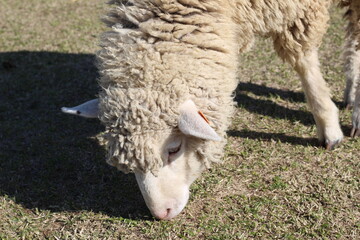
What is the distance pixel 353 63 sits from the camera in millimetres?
4879

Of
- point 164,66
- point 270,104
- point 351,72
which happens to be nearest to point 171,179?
point 164,66

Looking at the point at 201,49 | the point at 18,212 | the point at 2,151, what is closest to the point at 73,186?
the point at 18,212

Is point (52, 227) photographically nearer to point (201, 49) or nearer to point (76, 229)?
point (76, 229)

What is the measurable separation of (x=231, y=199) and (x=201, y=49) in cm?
117

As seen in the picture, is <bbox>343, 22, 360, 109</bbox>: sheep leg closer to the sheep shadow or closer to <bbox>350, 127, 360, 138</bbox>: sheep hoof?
the sheep shadow

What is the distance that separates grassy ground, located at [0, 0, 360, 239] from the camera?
3.41 metres

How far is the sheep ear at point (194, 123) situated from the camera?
9.71 ft

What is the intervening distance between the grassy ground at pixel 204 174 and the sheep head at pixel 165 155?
0.83ft

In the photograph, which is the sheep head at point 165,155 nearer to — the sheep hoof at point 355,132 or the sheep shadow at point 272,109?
the sheep shadow at point 272,109

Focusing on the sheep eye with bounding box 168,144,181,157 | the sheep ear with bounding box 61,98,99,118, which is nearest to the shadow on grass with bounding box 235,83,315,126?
the sheep eye with bounding box 168,144,181,157

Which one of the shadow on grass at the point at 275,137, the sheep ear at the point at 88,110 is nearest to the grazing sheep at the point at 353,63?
the shadow on grass at the point at 275,137

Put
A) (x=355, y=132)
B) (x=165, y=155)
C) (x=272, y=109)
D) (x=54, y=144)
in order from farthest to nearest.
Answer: (x=272, y=109) < (x=54, y=144) < (x=355, y=132) < (x=165, y=155)

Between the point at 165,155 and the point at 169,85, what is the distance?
480mm

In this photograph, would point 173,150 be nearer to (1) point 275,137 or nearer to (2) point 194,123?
(2) point 194,123
